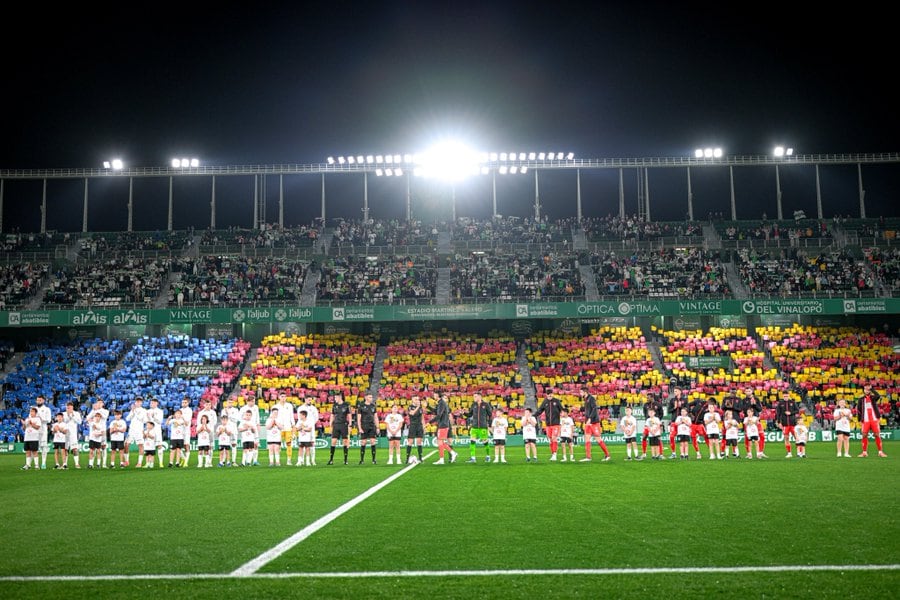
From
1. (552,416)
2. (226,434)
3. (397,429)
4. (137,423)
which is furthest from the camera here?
(552,416)

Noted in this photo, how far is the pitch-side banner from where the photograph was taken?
40.7m

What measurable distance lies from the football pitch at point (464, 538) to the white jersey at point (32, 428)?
7674 mm

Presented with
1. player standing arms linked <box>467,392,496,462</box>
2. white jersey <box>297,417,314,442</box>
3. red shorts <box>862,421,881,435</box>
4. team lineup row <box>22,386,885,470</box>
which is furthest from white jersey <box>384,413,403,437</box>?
red shorts <box>862,421,881,435</box>

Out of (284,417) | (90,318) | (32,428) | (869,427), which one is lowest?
(869,427)

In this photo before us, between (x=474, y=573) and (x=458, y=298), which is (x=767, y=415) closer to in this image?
(x=458, y=298)

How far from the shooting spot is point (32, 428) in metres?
21.6

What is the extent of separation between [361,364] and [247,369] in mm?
6088

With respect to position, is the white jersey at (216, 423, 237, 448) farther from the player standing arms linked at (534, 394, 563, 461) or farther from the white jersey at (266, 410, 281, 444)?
the player standing arms linked at (534, 394, 563, 461)

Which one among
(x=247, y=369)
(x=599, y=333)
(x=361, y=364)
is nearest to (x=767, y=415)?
(x=599, y=333)

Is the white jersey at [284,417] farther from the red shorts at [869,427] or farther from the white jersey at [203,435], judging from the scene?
the red shorts at [869,427]

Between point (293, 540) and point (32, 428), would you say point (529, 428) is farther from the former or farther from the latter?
point (293, 540)

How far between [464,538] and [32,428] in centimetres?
1790

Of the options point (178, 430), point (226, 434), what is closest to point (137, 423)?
point (178, 430)

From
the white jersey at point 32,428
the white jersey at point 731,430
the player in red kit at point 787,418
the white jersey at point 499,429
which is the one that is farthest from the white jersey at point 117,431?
the player in red kit at point 787,418
